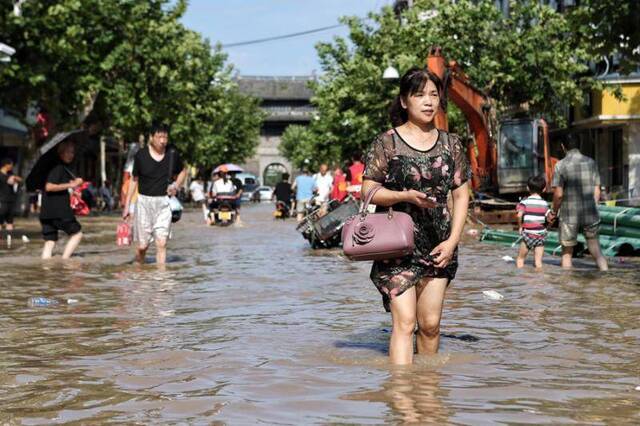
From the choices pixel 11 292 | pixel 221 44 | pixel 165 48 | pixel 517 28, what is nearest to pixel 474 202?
pixel 517 28

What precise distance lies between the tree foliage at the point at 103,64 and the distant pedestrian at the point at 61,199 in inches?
669

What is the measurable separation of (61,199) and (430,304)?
36.6 ft

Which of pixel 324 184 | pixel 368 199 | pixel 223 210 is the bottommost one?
pixel 223 210

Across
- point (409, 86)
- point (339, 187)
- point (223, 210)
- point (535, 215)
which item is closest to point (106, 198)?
point (223, 210)

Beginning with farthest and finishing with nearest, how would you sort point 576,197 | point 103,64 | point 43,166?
point 103,64, point 43,166, point 576,197

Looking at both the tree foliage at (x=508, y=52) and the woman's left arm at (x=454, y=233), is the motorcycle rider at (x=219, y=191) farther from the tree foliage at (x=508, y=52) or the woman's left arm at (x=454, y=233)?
the woman's left arm at (x=454, y=233)

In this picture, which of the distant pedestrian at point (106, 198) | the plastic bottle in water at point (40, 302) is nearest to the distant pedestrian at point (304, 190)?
the distant pedestrian at point (106, 198)

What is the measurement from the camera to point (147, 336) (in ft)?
29.0

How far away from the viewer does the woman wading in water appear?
6.90 metres

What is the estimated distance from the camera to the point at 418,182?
6988 millimetres

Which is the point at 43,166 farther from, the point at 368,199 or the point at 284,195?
the point at 284,195

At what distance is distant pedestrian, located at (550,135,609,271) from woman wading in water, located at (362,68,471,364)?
8.15m

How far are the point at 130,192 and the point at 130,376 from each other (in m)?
9.19

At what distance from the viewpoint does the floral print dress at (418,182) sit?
6.93 metres
